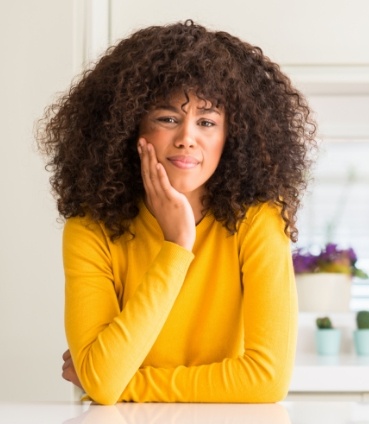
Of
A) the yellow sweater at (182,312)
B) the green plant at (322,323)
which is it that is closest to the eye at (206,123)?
the yellow sweater at (182,312)

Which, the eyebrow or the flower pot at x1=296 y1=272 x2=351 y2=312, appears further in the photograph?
the flower pot at x1=296 y1=272 x2=351 y2=312

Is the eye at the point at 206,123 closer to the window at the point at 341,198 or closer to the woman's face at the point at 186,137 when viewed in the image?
the woman's face at the point at 186,137

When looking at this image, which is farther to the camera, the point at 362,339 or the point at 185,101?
the point at 362,339

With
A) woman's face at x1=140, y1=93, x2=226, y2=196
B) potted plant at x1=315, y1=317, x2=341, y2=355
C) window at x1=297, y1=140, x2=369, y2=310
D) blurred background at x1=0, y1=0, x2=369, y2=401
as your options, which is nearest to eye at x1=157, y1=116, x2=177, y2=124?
woman's face at x1=140, y1=93, x2=226, y2=196

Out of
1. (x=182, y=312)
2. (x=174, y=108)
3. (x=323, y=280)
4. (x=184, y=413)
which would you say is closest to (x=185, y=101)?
(x=174, y=108)

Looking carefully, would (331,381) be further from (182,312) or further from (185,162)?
(185,162)

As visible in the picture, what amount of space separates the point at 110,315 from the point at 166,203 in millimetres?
221

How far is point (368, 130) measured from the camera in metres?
3.35

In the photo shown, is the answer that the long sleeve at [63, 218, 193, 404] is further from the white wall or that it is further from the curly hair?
the white wall

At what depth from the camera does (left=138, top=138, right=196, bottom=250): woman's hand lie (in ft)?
5.38

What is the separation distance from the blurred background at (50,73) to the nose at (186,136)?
130 centimetres

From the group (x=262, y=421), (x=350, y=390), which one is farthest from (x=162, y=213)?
(x=350, y=390)

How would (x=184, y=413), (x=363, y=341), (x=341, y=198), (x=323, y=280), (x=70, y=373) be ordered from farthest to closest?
(x=341, y=198) < (x=323, y=280) < (x=363, y=341) < (x=70, y=373) < (x=184, y=413)

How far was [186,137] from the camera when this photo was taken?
1618 mm
